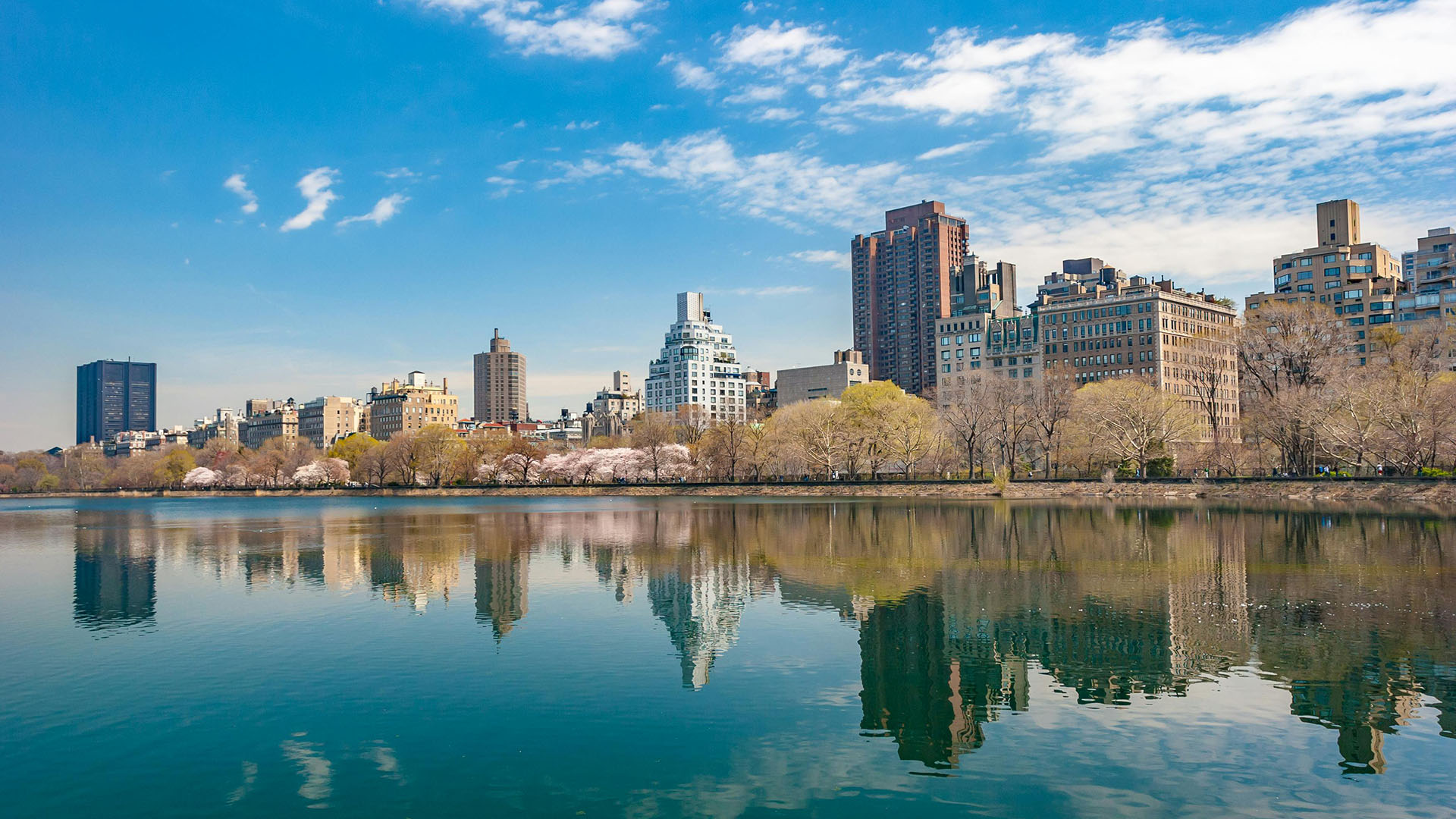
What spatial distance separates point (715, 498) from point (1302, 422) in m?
65.6

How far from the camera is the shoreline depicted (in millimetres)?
74562

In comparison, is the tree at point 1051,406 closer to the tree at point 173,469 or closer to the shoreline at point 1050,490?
the shoreline at point 1050,490

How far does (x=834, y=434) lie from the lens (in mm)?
120375

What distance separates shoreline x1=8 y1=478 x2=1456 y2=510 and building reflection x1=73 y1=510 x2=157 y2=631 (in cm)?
7062

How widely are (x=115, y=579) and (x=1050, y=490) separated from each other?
84.1 meters

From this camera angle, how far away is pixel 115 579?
135 feet

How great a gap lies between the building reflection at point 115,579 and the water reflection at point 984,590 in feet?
0.74

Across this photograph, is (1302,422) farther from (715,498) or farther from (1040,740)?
(1040,740)

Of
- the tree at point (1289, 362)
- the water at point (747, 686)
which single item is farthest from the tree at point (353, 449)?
the tree at point (1289, 362)

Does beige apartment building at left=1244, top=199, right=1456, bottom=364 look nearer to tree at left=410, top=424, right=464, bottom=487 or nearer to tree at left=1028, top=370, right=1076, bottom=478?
tree at left=1028, top=370, right=1076, bottom=478

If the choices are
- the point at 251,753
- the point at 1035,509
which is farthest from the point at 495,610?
the point at 1035,509

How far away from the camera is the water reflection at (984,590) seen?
797 inches

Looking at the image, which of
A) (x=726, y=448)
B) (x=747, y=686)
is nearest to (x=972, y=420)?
(x=726, y=448)

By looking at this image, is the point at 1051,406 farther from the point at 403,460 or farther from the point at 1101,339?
the point at 403,460
